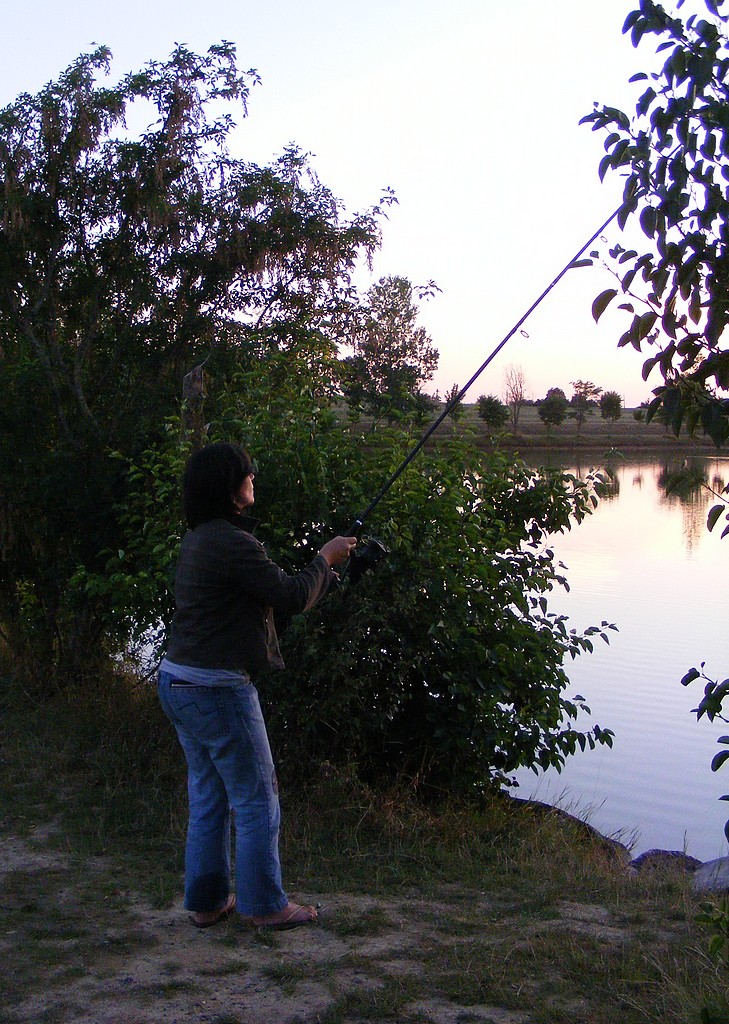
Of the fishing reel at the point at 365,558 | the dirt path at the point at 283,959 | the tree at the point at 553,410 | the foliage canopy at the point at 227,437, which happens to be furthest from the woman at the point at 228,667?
the tree at the point at 553,410

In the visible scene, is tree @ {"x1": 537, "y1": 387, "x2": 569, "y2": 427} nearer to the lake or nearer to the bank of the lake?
the bank of the lake

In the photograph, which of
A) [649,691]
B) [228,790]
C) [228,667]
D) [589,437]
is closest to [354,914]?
[228,790]

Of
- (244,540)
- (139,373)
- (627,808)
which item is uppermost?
(139,373)

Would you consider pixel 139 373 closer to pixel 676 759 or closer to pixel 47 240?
pixel 47 240

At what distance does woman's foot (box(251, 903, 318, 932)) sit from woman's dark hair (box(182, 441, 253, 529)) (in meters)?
1.58

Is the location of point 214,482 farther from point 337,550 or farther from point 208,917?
point 208,917

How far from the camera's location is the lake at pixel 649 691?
28.5 ft

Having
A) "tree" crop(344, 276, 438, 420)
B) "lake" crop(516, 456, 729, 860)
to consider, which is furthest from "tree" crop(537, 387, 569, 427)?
"tree" crop(344, 276, 438, 420)

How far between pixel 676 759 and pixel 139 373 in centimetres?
592

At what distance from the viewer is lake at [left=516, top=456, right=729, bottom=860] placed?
8.67 m

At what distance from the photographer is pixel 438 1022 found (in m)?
3.60

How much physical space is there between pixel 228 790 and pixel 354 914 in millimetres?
827

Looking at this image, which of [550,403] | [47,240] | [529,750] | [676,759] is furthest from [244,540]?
[550,403]

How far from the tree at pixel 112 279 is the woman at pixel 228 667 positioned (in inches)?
161
